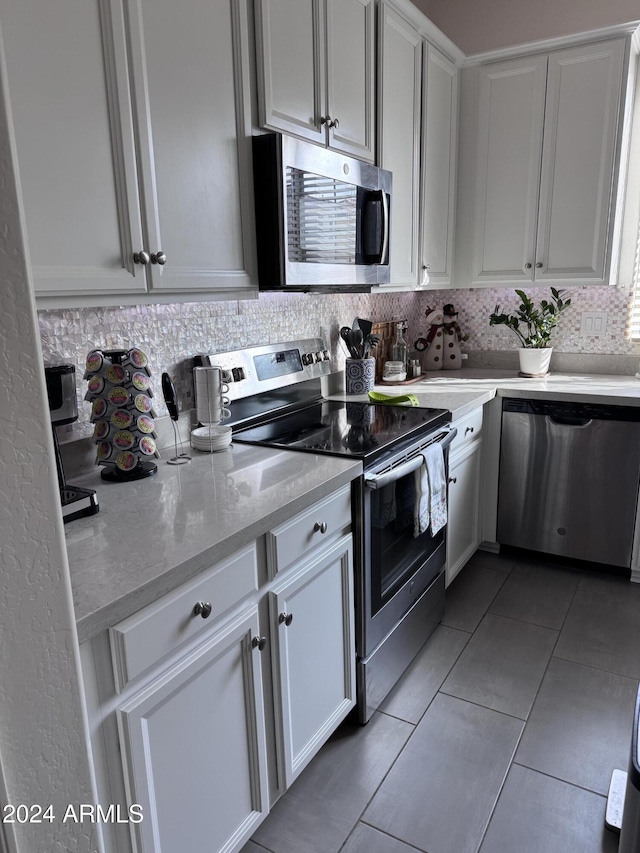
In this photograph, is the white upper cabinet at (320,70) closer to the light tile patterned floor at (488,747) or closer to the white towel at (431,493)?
the white towel at (431,493)

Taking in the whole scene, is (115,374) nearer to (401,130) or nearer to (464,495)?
(401,130)

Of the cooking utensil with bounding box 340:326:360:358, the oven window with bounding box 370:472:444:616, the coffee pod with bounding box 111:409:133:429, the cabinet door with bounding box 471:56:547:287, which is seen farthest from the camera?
the cabinet door with bounding box 471:56:547:287

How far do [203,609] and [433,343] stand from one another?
2551mm

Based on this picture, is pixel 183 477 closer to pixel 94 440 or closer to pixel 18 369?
pixel 94 440

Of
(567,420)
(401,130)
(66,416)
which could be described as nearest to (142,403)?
(66,416)

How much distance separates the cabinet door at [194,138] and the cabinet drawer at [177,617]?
0.70 meters

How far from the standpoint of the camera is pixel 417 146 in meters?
2.62

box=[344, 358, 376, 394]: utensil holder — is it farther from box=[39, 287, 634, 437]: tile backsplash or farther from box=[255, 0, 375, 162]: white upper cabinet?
box=[255, 0, 375, 162]: white upper cabinet

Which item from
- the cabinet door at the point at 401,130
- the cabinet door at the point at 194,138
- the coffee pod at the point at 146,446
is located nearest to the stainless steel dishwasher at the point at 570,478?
the cabinet door at the point at 401,130

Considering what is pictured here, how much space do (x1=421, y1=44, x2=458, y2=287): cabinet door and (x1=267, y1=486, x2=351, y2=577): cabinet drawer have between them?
1.58m

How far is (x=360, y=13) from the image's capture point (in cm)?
208

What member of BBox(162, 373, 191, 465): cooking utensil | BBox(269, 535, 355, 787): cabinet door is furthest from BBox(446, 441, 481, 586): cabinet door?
BBox(162, 373, 191, 465): cooking utensil

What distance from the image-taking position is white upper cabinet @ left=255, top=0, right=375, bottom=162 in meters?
1.67

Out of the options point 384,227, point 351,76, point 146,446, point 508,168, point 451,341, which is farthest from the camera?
point 451,341
